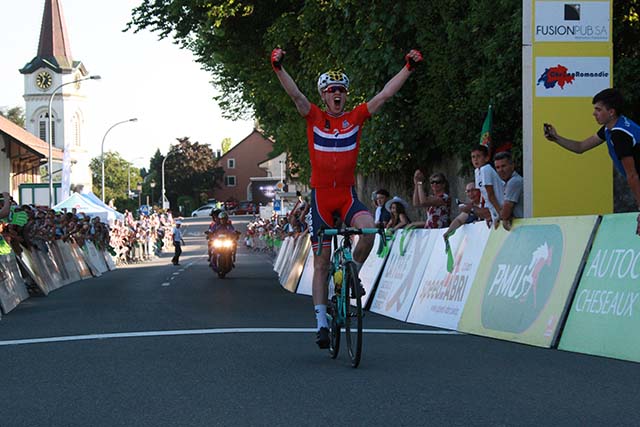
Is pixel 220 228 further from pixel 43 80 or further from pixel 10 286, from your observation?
pixel 43 80

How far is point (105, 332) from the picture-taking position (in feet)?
37.2

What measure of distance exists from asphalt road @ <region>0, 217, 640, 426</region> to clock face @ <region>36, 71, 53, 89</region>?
141842 mm

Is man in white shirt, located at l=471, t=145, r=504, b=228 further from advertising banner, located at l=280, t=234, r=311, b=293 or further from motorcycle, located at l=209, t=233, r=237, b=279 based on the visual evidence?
motorcycle, located at l=209, t=233, r=237, b=279

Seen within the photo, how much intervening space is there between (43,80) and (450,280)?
144387 mm

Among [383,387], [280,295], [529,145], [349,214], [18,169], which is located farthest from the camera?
[18,169]

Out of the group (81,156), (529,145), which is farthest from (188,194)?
(529,145)

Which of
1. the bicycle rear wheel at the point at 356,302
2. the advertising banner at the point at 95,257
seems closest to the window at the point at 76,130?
the advertising banner at the point at 95,257

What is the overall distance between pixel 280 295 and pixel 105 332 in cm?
812

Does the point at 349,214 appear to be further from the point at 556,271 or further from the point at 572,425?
the point at 572,425

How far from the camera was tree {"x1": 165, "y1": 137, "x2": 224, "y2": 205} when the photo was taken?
154500 millimetres

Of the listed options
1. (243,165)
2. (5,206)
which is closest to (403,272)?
(5,206)

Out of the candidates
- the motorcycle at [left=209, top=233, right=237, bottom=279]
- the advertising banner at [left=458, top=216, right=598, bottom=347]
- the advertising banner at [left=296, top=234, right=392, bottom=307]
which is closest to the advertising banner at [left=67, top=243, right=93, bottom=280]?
the motorcycle at [left=209, top=233, right=237, bottom=279]

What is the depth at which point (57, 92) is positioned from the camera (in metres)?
148

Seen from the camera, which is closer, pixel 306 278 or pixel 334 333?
pixel 334 333
